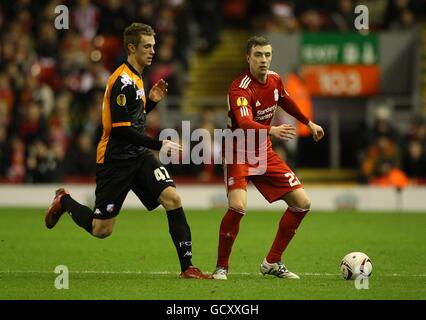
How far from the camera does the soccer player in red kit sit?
9727 millimetres

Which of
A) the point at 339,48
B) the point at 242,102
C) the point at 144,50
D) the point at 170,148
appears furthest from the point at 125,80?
the point at 339,48

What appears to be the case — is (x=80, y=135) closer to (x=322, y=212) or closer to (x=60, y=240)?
(x=322, y=212)

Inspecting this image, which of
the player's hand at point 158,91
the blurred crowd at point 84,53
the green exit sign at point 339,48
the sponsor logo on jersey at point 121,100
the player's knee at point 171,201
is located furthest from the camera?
the green exit sign at point 339,48

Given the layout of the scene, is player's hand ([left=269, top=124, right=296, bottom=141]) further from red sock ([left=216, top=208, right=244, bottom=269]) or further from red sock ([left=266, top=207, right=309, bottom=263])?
red sock ([left=266, top=207, right=309, bottom=263])

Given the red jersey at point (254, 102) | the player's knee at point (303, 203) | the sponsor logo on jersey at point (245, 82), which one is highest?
the sponsor logo on jersey at point (245, 82)

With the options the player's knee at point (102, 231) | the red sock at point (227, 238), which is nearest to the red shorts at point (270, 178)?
the red sock at point (227, 238)

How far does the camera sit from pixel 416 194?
59.7 ft

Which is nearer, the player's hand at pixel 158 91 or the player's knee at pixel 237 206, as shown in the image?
the player's knee at pixel 237 206

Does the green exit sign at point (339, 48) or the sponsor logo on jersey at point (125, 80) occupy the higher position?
the green exit sign at point (339, 48)

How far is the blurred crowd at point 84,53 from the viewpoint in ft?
62.7

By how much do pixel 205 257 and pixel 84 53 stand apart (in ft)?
34.6

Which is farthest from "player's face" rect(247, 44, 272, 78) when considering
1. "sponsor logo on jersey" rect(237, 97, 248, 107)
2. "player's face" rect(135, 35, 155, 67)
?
"player's face" rect(135, 35, 155, 67)

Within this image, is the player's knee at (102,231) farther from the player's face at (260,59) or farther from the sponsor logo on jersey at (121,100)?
the player's face at (260,59)
